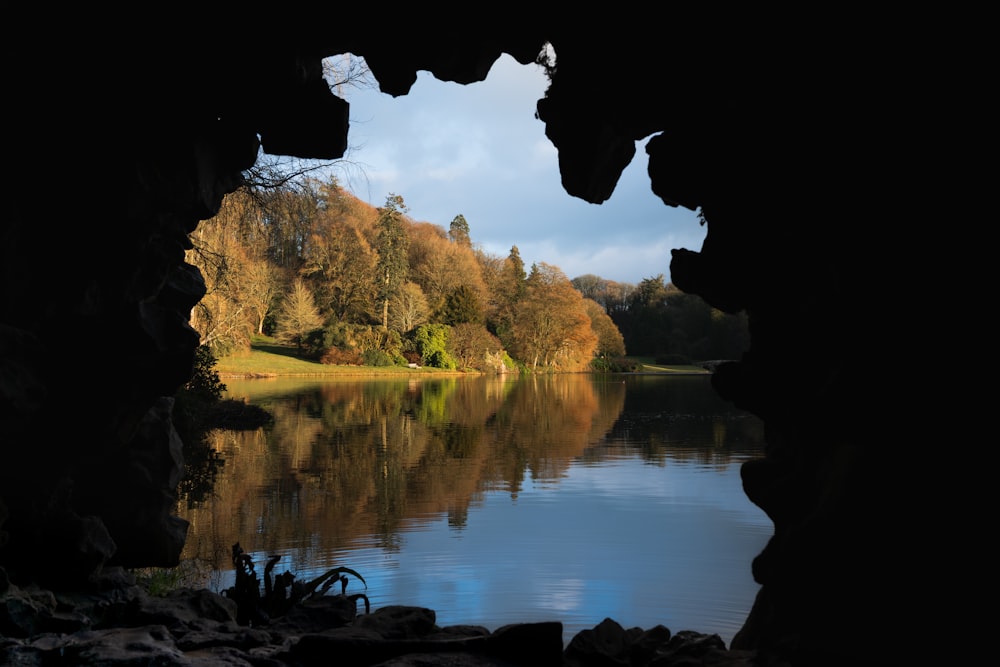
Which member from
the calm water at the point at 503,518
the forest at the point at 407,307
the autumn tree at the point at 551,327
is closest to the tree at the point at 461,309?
the forest at the point at 407,307

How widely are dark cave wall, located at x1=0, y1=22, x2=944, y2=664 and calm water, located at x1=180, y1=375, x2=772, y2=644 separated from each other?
146 cm

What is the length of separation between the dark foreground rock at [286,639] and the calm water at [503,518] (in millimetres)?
919

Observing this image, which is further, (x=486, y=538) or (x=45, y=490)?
(x=486, y=538)

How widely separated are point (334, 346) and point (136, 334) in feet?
138

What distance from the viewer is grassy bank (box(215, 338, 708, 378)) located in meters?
41.2

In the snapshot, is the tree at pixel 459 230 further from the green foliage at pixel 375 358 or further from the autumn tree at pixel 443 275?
the green foliage at pixel 375 358

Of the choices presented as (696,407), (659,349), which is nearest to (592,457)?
(696,407)

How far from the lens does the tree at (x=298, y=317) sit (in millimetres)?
47375

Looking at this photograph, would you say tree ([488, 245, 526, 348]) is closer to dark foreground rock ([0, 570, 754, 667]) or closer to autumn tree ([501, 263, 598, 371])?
autumn tree ([501, 263, 598, 371])

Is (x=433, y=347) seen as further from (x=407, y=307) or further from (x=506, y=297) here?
(x=506, y=297)

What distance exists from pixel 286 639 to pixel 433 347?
147 ft

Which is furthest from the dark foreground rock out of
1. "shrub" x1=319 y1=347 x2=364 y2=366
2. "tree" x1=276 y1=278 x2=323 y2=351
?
"tree" x1=276 y1=278 x2=323 y2=351

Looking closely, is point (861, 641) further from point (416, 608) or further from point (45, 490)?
point (45, 490)

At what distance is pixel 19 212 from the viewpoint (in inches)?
195
